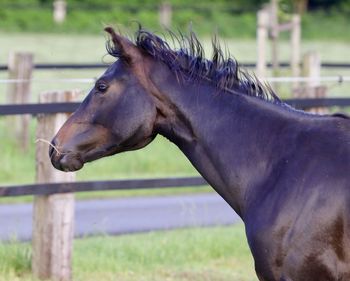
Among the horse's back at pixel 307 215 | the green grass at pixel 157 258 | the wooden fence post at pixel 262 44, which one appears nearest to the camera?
the horse's back at pixel 307 215

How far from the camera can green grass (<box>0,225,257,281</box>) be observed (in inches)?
311

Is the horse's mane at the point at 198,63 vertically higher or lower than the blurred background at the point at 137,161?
higher

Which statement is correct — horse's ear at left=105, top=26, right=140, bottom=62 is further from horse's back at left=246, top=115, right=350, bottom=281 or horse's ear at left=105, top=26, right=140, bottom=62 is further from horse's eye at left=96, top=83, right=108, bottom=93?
horse's back at left=246, top=115, right=350, bottom=281

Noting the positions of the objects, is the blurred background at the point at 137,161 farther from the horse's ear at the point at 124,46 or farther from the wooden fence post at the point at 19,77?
the horse's ear at the point at 124,46

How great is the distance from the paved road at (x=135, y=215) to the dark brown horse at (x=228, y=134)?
4436 mm

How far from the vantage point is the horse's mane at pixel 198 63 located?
5.54 metres

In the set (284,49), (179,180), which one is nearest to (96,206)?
(179,180)

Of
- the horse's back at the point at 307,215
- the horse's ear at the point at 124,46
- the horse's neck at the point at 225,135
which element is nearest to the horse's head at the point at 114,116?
the horse's ear at the point at 124,46

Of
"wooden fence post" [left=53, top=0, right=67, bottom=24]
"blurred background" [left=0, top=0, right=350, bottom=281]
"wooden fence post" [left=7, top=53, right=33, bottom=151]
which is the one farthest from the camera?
"wooden fence post" [left=53, top=0, right=67, bottom=24]

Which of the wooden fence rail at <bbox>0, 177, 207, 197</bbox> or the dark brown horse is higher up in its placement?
the dark brown horse

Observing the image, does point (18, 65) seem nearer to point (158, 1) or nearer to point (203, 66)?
point (203, 66)

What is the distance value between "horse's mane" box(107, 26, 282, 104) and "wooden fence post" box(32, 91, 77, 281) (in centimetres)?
224

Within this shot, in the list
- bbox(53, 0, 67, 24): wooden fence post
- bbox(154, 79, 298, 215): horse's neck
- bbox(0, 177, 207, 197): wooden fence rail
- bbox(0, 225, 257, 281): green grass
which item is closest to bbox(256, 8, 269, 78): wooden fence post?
bbox(0, 225, 257, 281): green grass

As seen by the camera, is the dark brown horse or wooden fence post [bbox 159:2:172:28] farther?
wooden fence post [bbox 159:2:172:28]
